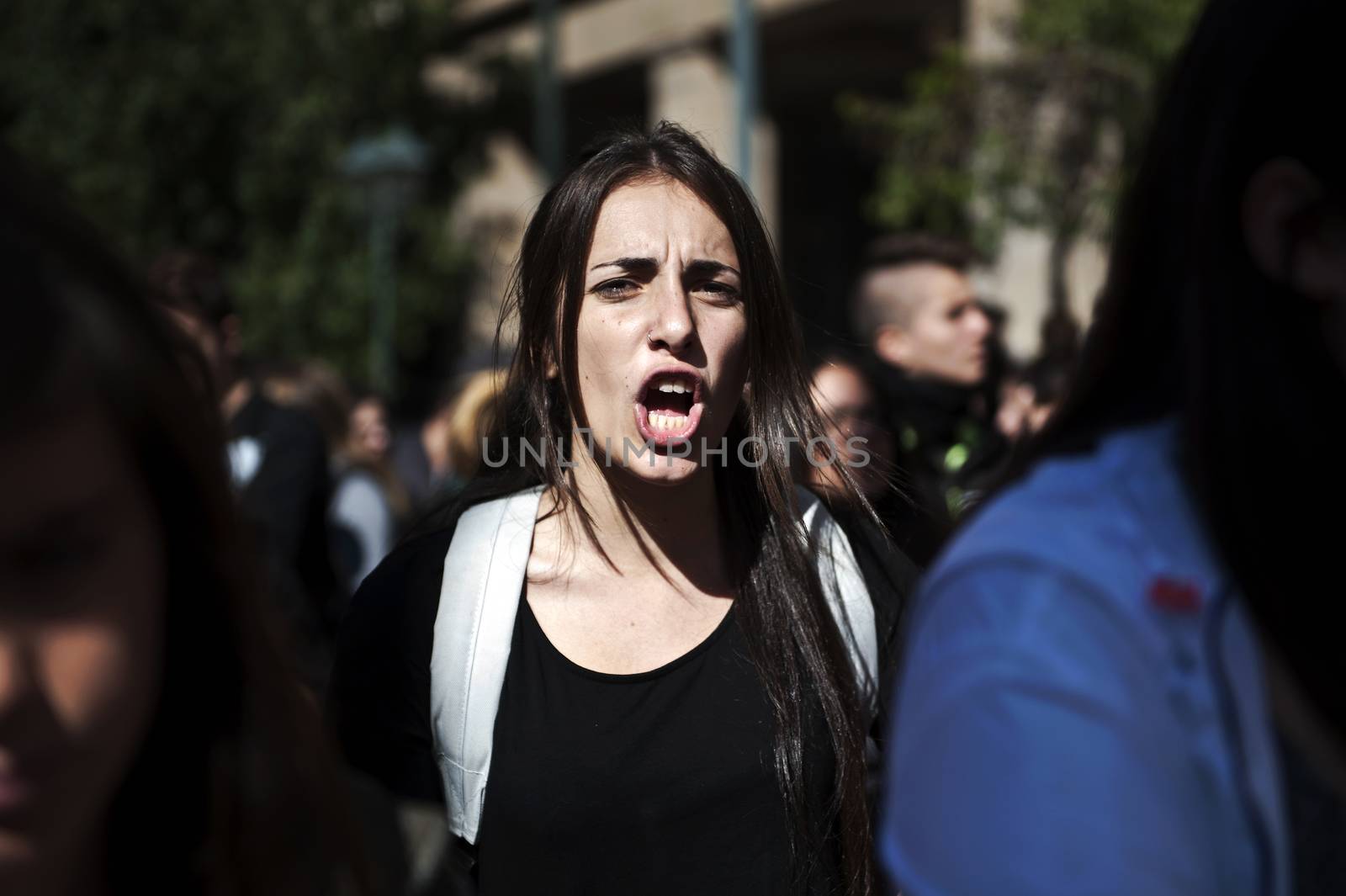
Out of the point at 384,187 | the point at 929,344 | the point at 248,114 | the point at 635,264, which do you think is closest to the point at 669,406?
the point at 635,264

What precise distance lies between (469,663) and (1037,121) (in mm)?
10498

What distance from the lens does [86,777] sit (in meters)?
1.17

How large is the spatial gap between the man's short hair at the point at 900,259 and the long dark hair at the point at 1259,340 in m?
5.09

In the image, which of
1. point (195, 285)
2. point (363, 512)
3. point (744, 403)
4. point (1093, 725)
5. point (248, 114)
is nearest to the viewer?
point (1093, 725)

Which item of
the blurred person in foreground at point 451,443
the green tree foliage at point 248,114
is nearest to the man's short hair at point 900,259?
the blurred person in foreground at point 451,443

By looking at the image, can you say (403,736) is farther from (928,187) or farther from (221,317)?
(928,187)

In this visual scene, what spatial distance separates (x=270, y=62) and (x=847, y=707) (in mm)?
19048

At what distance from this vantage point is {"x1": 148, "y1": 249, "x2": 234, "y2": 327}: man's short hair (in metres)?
4.98

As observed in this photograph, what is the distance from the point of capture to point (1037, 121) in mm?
12109

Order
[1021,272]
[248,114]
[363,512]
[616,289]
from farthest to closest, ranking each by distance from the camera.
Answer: [248,114] → [1021,272] → [363,512] → [616,289]

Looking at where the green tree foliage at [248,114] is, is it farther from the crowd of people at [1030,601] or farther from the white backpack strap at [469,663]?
the crowd of people at [1030,601]

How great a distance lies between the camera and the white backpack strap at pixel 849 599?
2.69 meters

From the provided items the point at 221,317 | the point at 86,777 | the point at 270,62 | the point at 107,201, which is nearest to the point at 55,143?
the point at 107,201

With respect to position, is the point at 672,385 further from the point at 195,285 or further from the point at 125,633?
the point at 195,285
